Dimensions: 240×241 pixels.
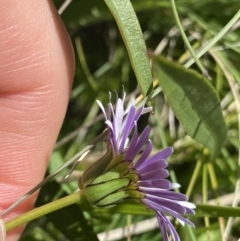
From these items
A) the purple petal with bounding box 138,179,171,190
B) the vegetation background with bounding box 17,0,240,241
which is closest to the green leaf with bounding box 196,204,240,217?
the vegetation background with bounding box 17,0,240,241

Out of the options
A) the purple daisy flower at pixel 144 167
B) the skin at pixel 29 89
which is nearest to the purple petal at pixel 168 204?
the purple daisy flower at pixel 144 167

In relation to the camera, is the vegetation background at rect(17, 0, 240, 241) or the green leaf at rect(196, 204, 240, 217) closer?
the green leaf at rect(196, 204, 240, 217)

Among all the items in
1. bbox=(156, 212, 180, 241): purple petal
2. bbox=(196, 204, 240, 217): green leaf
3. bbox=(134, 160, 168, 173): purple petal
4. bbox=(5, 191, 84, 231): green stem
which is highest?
bbox=(5, 191, 84, 231): green stem

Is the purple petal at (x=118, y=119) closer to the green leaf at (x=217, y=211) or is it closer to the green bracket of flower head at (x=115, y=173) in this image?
the green bracket of flower head at (x=115, y=173)

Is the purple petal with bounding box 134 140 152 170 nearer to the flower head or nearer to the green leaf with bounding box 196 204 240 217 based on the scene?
the flower head

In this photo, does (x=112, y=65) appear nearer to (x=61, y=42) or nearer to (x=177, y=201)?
(x=61, y=42)

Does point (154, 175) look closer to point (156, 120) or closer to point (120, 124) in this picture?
point (120, 124)

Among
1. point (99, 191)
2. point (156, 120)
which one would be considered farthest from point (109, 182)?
point (156, 120)

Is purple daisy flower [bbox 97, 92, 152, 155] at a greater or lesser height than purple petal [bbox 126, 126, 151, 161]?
greater
